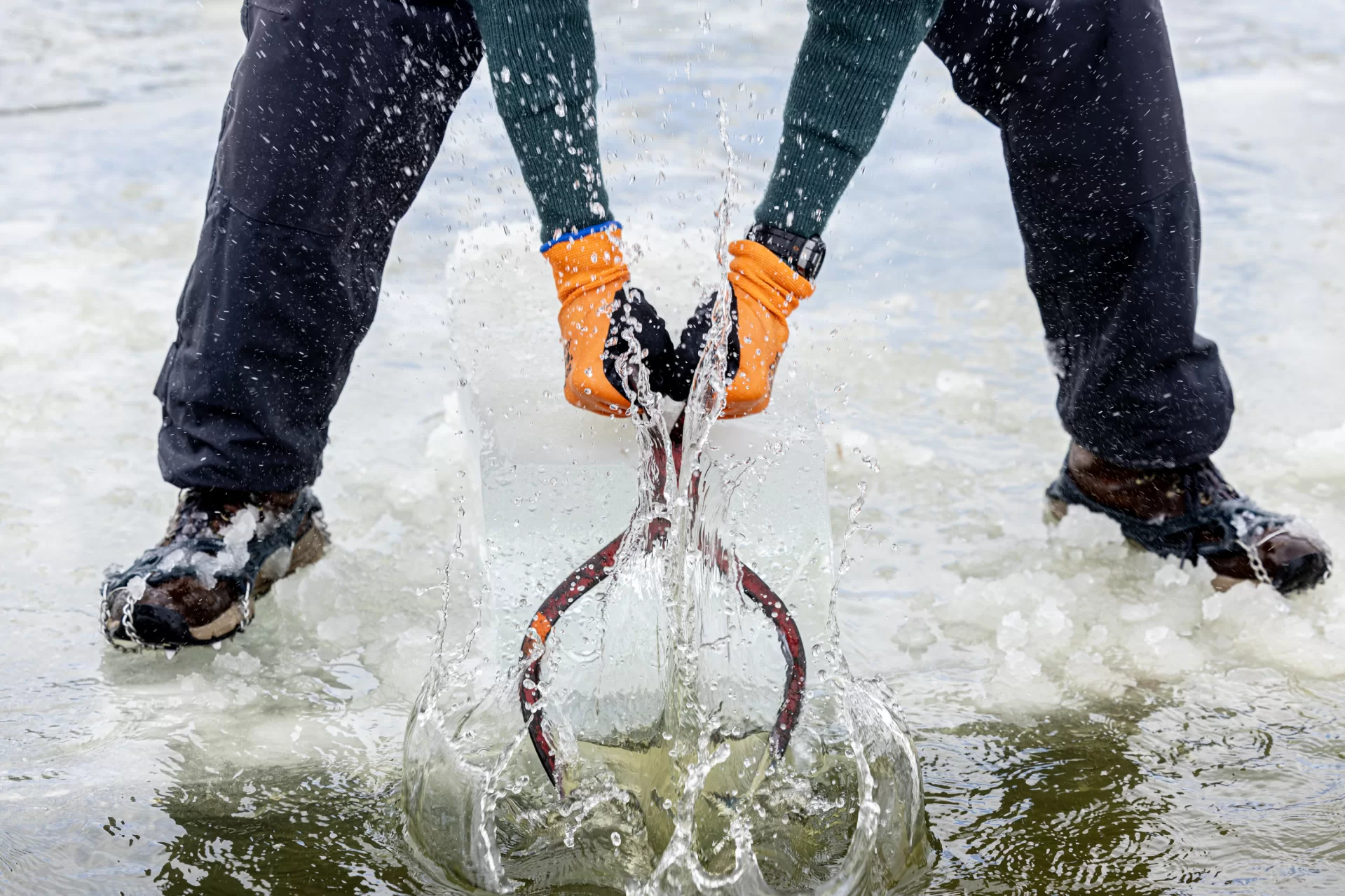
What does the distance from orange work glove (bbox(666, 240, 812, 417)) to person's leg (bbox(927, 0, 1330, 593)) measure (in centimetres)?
44

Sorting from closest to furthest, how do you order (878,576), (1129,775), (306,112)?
1. (1129,775)
2. (306,112)
3. (878,576)

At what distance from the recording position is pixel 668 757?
56.2 inches

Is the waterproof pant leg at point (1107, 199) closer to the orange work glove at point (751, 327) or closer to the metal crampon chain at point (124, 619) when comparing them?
the orange work glove at point (751, 327)

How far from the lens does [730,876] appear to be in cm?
132

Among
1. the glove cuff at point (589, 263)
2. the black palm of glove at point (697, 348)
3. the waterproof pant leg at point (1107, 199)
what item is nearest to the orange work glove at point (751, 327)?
the black palm of glove at point (697, 348)

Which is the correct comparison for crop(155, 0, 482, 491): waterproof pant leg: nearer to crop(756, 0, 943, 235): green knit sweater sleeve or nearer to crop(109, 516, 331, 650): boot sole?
crop(109, 516, 331, 650): boot sole

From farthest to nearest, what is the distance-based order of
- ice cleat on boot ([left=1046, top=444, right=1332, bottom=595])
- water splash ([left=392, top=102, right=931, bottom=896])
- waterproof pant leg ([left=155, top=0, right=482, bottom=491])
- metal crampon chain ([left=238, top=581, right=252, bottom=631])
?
1. ice cleat on boot ([left=1046, top=444, right=1332, bottom=595])
2. metal crampon chain ([left=238, top=581, right=252, bottom=631])
3. waterproof pant leg ([left=155, top=0, right=482, bottom=491])
4. water splash ([left=392, top=102, right=931, bottom=896])

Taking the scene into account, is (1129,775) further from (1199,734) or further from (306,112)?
(306,112)

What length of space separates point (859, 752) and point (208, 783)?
0.75 meters

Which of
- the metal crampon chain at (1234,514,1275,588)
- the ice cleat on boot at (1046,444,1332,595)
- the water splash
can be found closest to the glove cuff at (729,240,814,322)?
the water splash

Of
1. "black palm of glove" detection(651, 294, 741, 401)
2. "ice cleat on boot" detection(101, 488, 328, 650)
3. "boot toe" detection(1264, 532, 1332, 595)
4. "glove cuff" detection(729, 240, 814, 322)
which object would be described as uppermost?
"glove cuff" detection(729, 240, 814, 322)

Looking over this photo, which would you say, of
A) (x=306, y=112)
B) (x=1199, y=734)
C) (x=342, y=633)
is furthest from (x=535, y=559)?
(x=1199, y=734)

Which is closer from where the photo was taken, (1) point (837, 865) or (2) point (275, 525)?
(1) point (837, 865)

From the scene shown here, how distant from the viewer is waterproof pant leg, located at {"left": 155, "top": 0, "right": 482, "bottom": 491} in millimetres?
1731
